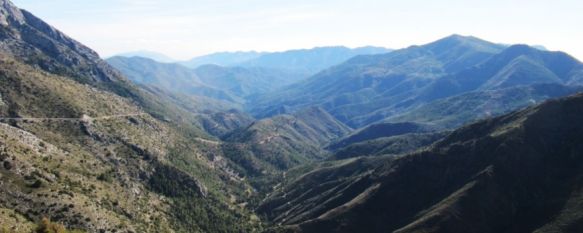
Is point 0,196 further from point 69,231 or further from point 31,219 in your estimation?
point 69,231

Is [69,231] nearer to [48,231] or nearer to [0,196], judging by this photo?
[48,231]

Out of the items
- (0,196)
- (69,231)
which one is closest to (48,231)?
(69,231)

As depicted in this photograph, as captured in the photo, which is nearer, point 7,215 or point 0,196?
point 7,215

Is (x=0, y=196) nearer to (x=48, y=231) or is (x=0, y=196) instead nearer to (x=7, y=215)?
(x=7, y=215)

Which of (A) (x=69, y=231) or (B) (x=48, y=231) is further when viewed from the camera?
(A) (x=69, y=231)

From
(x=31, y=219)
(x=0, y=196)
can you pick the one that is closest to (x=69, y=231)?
(x=31, y=219)

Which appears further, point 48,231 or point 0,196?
point 0,196
